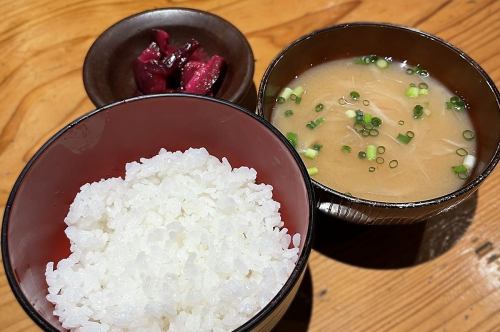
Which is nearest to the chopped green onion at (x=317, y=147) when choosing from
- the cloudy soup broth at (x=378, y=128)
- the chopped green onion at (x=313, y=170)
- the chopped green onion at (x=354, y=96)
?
the cloudy soup broth at (x=378, y=128)

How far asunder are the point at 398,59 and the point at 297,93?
52 cm

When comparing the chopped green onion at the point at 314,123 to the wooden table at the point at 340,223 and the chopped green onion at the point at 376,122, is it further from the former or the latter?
the wooden table at the point at 340,223

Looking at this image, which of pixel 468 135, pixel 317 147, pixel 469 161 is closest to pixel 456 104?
pixel 468 135

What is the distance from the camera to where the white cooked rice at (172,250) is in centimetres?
145

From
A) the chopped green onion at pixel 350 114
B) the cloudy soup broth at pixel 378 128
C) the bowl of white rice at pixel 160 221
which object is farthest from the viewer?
the chopped green onion at pixel 350 114

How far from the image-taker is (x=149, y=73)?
7.34 ft

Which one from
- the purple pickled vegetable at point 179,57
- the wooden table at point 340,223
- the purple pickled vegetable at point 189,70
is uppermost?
the purple pickled vegetable at point 179,57

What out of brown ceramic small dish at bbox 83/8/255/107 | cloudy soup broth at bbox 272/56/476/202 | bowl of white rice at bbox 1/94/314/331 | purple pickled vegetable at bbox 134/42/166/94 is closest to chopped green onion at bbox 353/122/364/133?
cloudy soup broth at bbox 272/56/476/202

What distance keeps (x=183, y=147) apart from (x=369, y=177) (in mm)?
744

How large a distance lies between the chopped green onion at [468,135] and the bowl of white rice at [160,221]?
95 cm

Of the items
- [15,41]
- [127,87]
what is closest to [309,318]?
[127,87]

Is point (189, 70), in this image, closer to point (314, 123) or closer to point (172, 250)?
point (314, 123)

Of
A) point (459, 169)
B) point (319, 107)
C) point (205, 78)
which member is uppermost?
point (205, 78)

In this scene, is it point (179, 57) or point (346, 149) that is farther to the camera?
point (179, 57)
